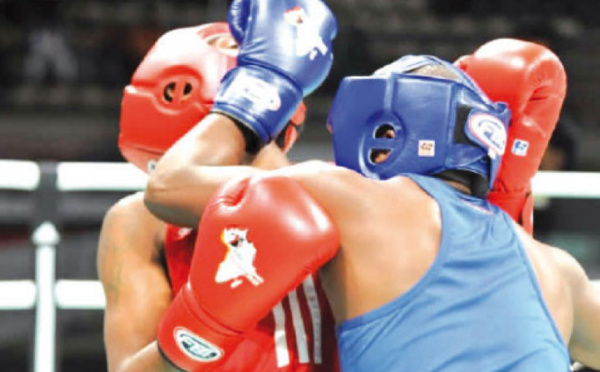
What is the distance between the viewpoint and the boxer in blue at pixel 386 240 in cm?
126

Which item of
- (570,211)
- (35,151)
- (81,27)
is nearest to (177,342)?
(570,211)

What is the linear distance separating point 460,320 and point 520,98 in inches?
20.6

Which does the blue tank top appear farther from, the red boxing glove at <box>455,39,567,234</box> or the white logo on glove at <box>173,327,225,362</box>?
the red boxing glove at <box>455,39,567,234</box>

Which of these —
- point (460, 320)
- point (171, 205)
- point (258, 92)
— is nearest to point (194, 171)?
point (171, 205)

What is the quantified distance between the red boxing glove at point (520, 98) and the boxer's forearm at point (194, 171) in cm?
45

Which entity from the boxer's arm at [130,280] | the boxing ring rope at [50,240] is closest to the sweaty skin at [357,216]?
the boxer's arm at [130,280]

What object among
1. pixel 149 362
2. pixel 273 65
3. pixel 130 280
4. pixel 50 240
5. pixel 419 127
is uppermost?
pixel 273 65

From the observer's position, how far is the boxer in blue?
1256 mm

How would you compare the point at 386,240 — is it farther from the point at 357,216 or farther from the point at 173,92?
the point at 173,92

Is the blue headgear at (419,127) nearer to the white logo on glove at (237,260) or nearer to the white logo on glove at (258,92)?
the white logo on glove at (258,92)

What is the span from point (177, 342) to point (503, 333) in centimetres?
41

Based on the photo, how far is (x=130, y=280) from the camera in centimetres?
162

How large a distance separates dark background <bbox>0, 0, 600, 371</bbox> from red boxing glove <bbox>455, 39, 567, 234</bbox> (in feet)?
9.95

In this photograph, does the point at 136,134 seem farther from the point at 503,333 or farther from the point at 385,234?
the point at 503,333
